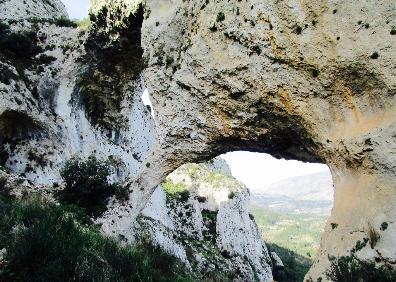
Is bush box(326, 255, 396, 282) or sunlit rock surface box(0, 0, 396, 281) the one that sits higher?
sunlit rock surface box(0, 0, 396, 281)

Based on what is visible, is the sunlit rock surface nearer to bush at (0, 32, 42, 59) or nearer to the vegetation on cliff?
bush at (0, 32, 42, 59)

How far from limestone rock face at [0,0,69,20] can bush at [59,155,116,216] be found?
1323 cm

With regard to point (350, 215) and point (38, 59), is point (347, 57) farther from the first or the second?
point (38, 59)

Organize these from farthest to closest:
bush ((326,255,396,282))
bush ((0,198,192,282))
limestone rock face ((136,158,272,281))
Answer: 1. limestone rock face ((136,158,272,281))
2. bush ((326,255,396,282))
3. bush ((0,198,192,282))

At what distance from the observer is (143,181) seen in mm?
19828

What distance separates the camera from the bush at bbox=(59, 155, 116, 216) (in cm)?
1942

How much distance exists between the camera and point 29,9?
3005 centimetres

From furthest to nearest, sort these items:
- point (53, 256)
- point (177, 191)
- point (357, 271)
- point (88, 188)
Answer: point (177, 191)
point (88, 188)
point (357, 271)
point (53, 256)

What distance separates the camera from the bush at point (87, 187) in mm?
19422

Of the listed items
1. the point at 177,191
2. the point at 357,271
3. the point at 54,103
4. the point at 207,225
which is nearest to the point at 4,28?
the point at 54,103

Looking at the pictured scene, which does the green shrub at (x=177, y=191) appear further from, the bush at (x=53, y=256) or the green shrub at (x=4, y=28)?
the bush at (x=53, y=256)

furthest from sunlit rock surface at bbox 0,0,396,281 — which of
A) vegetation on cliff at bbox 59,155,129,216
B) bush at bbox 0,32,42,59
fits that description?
vegetation on cliff at bbox 59,155,129,216

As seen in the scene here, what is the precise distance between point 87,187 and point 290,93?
10.6 m

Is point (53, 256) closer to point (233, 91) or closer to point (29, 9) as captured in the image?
point (233, 91)
